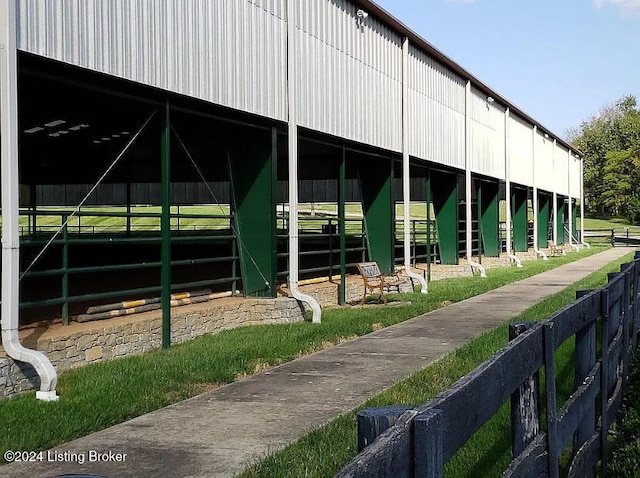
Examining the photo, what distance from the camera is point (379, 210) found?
18.7 meters

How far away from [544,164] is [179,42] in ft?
97.1

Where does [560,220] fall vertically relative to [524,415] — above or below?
above

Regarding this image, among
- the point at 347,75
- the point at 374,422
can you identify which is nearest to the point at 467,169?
the point at 347,75

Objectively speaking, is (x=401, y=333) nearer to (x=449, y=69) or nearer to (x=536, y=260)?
(x=449, y=69)

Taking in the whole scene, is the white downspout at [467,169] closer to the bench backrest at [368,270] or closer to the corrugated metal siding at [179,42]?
the bench backrest at [368,270]

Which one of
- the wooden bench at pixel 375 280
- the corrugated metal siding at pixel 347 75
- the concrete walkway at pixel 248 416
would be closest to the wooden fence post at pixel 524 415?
the concrete walkway at pixel 248 416

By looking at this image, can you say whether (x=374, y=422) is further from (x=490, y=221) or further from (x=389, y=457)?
(x=490, y=221)

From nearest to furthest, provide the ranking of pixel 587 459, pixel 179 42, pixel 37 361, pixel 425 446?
pixel 425 446 < pixel 587 459 < pixel 37 361 < pixel 179 42

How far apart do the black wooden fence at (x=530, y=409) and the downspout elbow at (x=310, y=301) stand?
6.13m

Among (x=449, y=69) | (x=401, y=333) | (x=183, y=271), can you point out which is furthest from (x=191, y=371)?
(x=449, y=69)

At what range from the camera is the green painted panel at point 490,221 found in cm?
2964

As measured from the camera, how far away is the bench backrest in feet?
53.1

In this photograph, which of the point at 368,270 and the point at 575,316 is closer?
the point at 575,316

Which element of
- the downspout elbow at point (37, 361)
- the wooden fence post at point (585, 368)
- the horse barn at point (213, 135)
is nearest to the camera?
the wooden fence post at point (585, 368)
